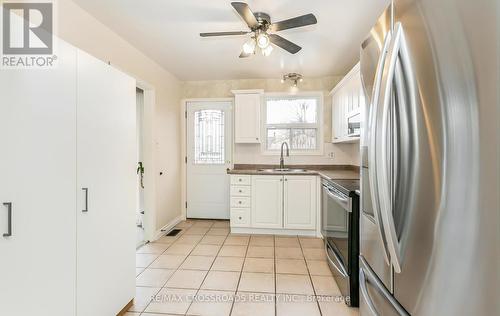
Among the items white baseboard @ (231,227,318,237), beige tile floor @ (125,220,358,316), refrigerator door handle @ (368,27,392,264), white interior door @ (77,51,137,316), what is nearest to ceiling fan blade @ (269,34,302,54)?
white interior door @ (77,51,137,316)

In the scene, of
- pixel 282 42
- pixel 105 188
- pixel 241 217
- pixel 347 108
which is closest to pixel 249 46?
pixel 282 42

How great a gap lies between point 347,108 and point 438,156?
2.64 m

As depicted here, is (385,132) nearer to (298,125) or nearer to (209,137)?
(298,125)

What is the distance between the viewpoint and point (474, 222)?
1.93ft

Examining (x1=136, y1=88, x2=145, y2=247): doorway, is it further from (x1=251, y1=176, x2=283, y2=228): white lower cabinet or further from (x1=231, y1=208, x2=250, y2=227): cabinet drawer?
(x1=251, y1=176, x2=283, y2=228): white lower cabinet

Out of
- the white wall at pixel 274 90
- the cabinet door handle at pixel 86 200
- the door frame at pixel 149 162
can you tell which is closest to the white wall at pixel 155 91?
the door frame at pixel 149 162

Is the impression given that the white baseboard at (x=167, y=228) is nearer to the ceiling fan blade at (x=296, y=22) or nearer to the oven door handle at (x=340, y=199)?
the oven door handle at (x=340, y=199)

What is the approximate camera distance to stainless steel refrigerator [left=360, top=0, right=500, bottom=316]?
1.84 ft


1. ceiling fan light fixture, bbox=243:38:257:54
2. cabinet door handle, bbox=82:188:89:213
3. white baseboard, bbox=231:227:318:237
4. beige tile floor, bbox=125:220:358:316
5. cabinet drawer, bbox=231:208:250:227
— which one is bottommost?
beige tile floor, bbox=125:220:358:316

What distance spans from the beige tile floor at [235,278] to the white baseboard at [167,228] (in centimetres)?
10

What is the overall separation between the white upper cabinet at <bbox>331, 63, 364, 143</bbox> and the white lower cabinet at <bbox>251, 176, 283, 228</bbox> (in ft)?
3.67

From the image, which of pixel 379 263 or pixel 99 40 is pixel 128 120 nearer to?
pixel 99 40

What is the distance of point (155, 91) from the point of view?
353 centimetres

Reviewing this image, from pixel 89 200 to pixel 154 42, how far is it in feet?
6.96
